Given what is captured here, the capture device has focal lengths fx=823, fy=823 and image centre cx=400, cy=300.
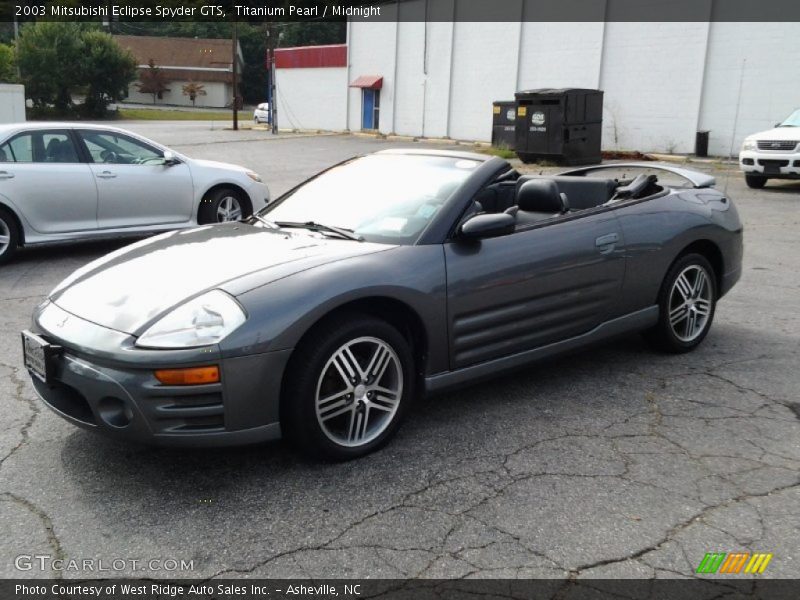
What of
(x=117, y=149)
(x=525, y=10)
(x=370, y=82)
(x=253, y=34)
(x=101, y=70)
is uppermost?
(x=253, y=34)

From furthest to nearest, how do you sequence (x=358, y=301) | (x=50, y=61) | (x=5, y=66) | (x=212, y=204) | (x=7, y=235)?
(x=50, y=61) < (x=5, y=66) < (x=212, y=204) < (x=7, y=235) < (x=358, y=301)

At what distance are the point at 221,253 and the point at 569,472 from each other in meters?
2.02

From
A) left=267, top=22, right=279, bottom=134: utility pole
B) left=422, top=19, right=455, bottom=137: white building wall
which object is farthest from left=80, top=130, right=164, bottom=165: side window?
left=267, top=22, right=279, bottom=134: utility pole

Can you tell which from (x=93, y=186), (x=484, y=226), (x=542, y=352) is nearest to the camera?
(x=484, y=226)

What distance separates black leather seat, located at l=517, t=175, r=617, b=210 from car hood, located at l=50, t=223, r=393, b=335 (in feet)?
7.19

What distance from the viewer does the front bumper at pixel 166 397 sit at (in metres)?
3.40

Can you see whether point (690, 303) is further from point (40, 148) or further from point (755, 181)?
point (755, 181)

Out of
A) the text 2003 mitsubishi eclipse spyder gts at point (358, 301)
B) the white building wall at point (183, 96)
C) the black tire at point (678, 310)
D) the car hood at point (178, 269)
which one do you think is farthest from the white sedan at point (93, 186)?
the white building wall at point (183, 96)

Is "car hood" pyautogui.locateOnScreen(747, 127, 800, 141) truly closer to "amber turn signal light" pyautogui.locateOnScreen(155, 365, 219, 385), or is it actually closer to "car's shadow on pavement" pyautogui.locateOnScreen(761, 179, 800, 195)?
"car's shadow on pavement" pyautogui.locateOnScreen(761, 179, 800, 195)

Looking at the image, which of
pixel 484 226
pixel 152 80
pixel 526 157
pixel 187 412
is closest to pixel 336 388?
pixel 187 412

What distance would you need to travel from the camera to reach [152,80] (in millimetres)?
88000

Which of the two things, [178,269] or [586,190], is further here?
[586,190]

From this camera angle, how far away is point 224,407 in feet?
11.4

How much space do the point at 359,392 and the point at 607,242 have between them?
1.99 metres
